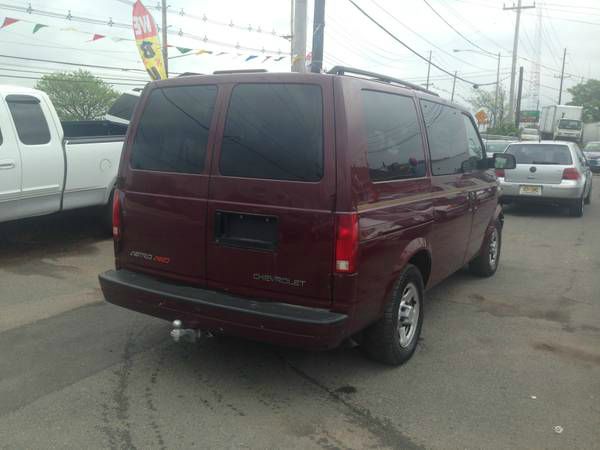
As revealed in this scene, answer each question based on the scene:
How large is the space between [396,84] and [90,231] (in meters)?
5.92

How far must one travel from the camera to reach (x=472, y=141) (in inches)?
222

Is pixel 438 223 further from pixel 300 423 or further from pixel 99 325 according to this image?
pixel 99 325

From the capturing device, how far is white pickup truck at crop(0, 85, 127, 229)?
6520mm

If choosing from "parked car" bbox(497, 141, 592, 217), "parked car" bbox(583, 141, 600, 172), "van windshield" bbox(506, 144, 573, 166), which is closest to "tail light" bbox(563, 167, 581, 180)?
"parked car" bbox(497, 141, 592, 217)

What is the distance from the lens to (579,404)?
3.59 meters

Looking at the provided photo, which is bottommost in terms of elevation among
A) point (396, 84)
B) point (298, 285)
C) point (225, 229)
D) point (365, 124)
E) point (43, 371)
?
point (43, 371)

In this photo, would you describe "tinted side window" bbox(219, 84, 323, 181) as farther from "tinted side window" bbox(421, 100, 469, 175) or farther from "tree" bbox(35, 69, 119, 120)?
"tree" bbox(35, 69, 119, 120)

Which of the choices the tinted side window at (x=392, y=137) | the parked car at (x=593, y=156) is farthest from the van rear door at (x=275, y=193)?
the parked car at (x=593, y=156)

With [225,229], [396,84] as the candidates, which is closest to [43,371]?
[225,229]

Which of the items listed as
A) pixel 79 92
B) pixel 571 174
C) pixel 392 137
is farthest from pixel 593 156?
pixel 79 92

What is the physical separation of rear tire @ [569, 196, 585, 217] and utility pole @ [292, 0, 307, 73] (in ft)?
20.8

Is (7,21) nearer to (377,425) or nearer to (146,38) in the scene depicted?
(146,38)

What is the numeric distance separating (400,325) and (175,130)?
83.2 inches

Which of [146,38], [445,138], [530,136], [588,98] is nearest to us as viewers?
[445,138]
